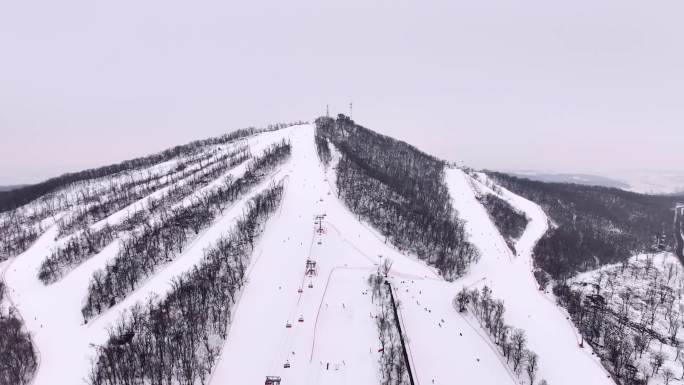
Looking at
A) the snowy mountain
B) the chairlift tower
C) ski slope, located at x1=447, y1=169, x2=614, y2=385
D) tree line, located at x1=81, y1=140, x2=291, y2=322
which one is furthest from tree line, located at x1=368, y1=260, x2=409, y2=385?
tree line, located at x1=81, y1=140, x2=291, y2=322

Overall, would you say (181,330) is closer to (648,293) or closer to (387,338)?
(387,338)

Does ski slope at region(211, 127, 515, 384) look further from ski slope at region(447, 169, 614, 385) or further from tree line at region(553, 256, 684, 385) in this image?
tree line at region(553, 256, 684, 385)

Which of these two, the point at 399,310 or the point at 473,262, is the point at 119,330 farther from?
the point at 473,262

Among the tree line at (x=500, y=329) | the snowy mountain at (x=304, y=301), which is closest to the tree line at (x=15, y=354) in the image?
the snowy mountain at (x=304, y=301)

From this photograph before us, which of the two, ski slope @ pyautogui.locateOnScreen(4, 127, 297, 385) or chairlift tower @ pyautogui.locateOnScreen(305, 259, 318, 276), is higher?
chairlift tower @ pyautogui.locateOnScreen(305, 259, 318, 276)

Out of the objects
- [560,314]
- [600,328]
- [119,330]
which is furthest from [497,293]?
[119,330]

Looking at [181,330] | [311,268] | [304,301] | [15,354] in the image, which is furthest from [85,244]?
[304,301]
